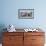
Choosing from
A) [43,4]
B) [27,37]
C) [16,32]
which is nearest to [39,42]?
[27,37]

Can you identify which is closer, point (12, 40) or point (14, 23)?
point (12, 40)

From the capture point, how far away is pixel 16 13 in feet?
13.8

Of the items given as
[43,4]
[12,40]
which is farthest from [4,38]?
[43,4]

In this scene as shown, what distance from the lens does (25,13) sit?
13.7 ft

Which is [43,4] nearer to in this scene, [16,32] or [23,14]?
[23,14]

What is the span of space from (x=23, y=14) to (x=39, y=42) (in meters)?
1.08

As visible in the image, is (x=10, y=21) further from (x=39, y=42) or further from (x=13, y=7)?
(x=39, y=42)

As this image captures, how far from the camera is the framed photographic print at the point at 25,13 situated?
418 cm

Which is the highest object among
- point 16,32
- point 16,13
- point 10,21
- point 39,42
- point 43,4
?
point 43,4

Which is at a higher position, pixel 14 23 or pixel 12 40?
pixel 14 23

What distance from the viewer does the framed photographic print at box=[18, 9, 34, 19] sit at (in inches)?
164

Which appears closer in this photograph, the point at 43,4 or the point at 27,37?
the point at 27,37

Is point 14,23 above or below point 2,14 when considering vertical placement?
below

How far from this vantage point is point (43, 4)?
4.18 metres
